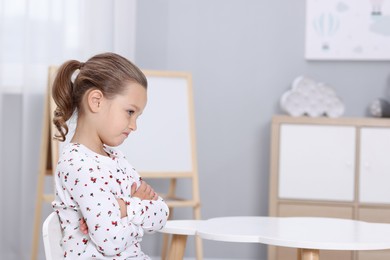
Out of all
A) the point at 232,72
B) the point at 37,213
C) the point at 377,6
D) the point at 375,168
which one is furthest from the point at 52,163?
the point at 377,6

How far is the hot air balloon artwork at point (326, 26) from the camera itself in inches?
146

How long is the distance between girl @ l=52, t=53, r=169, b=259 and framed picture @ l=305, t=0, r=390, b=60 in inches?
84.7

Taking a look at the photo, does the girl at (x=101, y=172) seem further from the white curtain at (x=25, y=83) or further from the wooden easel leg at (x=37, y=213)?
the white curtain at (x=25, y=83)

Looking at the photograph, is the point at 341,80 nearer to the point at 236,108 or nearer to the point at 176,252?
the point at 236,108

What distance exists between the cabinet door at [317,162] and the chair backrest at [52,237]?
74.8 inches

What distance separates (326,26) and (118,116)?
225cm

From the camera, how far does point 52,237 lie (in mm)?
1563

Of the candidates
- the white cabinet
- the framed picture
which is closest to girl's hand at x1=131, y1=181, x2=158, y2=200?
the white cabinet

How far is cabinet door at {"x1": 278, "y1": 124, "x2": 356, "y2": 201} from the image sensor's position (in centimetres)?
336

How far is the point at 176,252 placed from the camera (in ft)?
6.59

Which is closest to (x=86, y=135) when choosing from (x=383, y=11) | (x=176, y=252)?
(x=176, y=252)

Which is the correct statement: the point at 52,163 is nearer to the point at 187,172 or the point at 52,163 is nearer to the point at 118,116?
the point at 187,172

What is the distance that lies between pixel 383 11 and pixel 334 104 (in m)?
0.58

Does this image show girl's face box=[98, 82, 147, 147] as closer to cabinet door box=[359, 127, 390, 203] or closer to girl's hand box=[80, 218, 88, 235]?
girl's hand box=[80, 218, 88, 235]
